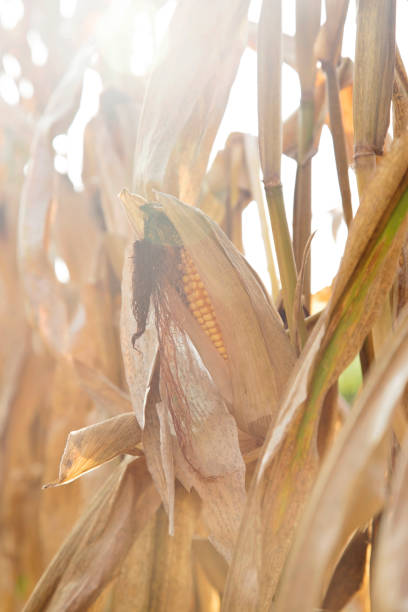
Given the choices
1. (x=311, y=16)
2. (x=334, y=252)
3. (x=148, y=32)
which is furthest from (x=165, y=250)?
(x=148, y=32)

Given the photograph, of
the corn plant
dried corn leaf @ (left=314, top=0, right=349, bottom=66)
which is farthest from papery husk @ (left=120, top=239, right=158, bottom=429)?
dried corn leaf @ (left=314, top=0, right=349, bottom=66)

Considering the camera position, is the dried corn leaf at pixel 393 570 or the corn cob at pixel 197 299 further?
the corn cob at pixel 197 299

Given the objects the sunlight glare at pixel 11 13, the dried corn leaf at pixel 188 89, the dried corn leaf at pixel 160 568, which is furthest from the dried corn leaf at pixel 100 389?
the sunlight glare at pixel 11 13

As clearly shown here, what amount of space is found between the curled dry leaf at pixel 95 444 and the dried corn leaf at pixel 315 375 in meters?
0.11

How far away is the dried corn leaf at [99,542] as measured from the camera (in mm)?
403

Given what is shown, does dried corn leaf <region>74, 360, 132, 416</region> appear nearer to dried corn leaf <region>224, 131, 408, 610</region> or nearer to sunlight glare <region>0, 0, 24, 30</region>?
dried corn leaf <region>224, 131, 408, 610</region>

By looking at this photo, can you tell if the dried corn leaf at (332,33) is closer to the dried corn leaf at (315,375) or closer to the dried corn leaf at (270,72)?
the dried corn leaf at (270,72)

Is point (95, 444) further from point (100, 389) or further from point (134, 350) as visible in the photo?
point (100, 389)

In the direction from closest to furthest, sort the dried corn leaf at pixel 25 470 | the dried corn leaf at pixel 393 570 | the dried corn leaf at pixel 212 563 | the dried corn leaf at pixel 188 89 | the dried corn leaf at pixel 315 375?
the dried corn leaf at pixel 393 570, the dried corn leaf at pixel 315 375, the dried corn leaf at pixel 188 89, the dried corn leaf at pixel 212 563, the dried corn leaf at pixel 25 470

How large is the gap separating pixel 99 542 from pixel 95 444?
102 millimetres

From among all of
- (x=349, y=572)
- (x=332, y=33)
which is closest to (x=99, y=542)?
(x=349, y=572)

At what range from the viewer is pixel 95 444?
1.17ft

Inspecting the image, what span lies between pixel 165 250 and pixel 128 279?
0.03 metres

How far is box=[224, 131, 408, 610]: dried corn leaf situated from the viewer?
29cm
